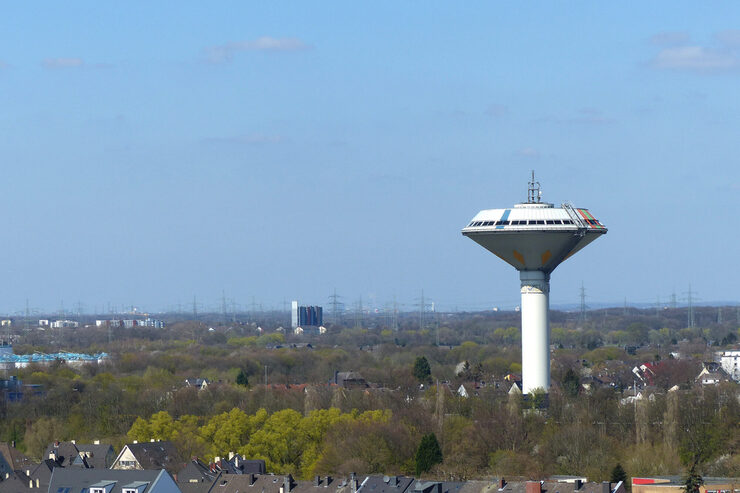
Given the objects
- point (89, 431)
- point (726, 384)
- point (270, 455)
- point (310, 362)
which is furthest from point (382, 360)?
point (270, 455)

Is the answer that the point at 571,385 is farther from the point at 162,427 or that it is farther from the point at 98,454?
the point at 98,454

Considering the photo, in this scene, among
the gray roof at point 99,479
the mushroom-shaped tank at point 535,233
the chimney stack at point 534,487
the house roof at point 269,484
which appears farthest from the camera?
the mushroom-shaped tank at point 535,233

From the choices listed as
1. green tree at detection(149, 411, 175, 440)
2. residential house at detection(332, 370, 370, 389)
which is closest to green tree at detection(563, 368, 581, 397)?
residential house at detection(332, 370, 370, 389)

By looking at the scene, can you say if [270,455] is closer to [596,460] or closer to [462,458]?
[462,458]

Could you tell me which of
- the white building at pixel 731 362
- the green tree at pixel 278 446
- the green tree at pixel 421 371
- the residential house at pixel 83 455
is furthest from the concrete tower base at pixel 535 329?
the white building at pixel 731 362

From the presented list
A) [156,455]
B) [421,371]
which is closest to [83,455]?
[156,455]

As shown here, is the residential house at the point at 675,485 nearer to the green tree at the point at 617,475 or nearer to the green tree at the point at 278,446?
the green tree at the point at 617,475

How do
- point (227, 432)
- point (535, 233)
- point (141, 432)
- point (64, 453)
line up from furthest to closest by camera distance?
point (535, 233) → point (141, 432) → point (227, 432) → point (64, 453)
